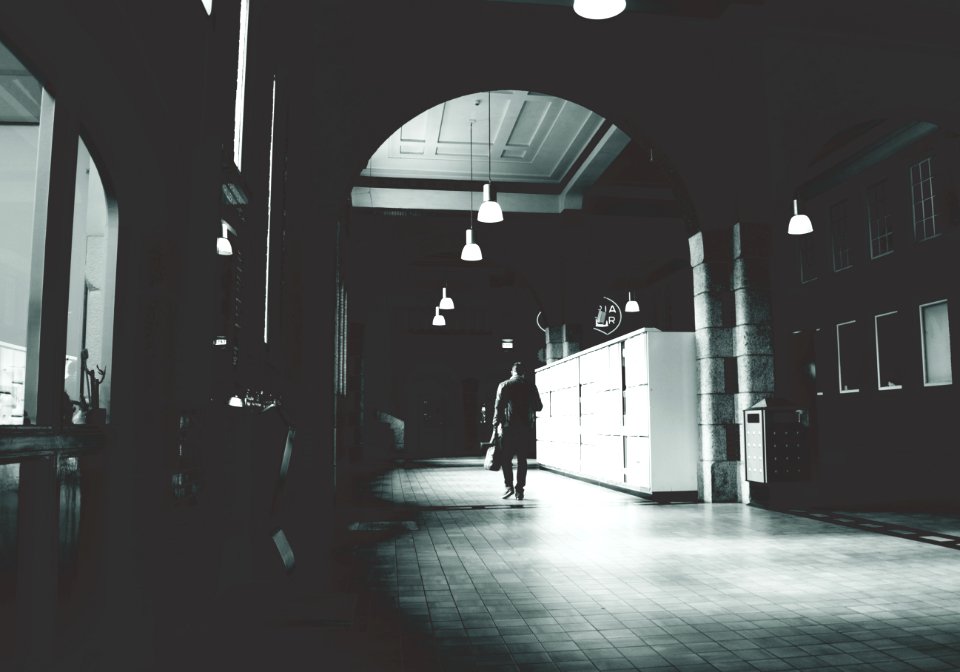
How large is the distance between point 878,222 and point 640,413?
1062cm

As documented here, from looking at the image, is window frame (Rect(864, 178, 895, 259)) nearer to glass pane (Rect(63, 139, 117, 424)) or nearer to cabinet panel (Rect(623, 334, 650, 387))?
cabinet panel (Rect(623, 334, 650, 387))

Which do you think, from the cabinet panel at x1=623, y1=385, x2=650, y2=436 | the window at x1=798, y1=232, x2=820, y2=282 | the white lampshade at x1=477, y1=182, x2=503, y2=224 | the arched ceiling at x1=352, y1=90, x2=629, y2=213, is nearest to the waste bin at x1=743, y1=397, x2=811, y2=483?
the cabinet panel at x1=623, y1=385, x2=650, y2=436

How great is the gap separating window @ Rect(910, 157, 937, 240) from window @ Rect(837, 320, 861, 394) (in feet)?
9.28

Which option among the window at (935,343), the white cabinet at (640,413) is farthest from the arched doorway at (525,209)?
the window at (935,343)

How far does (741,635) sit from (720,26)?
26.9 feet

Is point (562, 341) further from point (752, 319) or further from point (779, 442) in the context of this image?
point (779, 442)

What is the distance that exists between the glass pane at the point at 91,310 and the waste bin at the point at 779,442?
687cm

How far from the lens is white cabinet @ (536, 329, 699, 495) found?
1008cm

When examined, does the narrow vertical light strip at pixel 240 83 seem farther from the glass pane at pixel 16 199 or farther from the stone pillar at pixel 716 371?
the stone pillar at pixel 716 371

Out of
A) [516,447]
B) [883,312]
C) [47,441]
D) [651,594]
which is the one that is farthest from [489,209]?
[883,312]

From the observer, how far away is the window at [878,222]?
17.5 metres

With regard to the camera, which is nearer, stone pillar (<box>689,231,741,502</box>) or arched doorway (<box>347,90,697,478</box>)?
stone pillar (<box>689,231,741,502</box>)

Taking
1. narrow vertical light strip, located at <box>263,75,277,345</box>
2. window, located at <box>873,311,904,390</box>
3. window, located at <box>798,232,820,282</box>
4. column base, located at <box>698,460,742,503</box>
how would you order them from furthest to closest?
window, located at <box>798,232,820,282</box>, window, located at <box>873,311,904,390</box>, column base, located at <box>698,460,742,503</box>, narrow vertical light strip, located at <box>263,75,277,345</box>

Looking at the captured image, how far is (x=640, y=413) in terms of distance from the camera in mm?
10516
